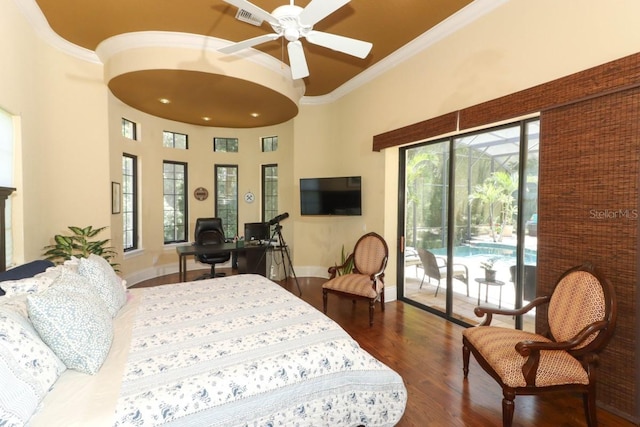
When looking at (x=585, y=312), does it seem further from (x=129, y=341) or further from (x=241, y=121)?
(x=241, y=121)

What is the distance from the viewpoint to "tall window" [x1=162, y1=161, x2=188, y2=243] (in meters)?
5.70

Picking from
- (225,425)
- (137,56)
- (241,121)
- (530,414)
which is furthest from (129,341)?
(241,121)

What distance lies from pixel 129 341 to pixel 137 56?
3.23m

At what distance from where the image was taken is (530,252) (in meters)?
2.72

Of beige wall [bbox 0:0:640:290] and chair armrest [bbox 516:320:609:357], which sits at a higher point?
beige wall [bbox 0:0:640:290]

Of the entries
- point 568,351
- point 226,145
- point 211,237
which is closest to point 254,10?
point 568,351

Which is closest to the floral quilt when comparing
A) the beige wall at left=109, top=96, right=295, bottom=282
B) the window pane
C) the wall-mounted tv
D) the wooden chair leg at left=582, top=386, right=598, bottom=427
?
the wooden chair leg at left=582, top=386, right=598, bottom=427

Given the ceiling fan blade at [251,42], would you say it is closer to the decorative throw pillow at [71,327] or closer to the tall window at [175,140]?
the decorative throw pillow at [71,327]

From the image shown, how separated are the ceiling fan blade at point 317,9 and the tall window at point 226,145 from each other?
4.64 metres

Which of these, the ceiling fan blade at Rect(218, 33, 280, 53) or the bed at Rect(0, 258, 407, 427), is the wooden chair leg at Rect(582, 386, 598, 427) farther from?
the ceiling fan blade at Rect(218, 33, 280, 53)

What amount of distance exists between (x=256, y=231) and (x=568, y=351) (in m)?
4.18

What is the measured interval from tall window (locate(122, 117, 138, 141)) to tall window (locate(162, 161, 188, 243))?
0.74 meters

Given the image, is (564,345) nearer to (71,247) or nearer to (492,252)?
(492,252)

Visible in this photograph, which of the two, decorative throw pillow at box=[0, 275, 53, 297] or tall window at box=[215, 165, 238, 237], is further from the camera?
tall window at box=[215, 165, 238, 237]
